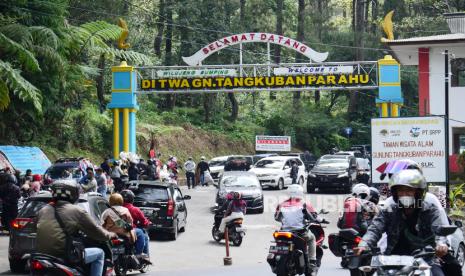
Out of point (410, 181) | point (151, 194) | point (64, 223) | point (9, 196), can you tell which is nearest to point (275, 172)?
point (151, 194)

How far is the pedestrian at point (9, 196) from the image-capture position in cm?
2108

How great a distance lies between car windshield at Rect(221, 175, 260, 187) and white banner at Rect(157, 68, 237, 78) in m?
7.93

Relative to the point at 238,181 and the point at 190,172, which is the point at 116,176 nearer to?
the point at 238,181

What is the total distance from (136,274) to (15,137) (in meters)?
18.5

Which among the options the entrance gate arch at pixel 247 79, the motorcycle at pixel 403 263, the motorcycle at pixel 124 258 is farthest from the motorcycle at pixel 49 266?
the entrance gate arch at pixel 247 79

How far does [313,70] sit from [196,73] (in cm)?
499

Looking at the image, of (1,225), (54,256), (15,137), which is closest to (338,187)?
(15,137)

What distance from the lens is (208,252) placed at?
2064 cm

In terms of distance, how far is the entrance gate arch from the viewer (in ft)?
117

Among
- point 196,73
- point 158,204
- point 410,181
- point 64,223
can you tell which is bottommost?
point 158,204

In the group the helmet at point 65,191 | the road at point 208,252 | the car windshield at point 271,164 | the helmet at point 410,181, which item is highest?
the helmet at point 410,181

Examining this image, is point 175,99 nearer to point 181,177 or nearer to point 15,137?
point 181,177

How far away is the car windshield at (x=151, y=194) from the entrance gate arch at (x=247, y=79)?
47.0ft

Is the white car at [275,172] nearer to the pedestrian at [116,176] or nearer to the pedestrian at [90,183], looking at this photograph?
the pedestrian at [116,176]
